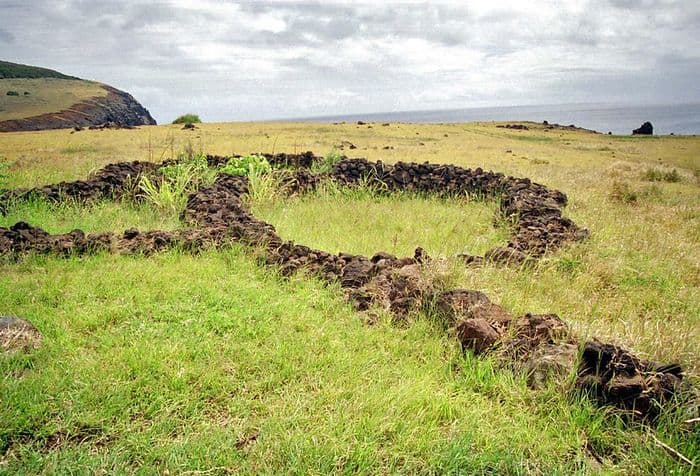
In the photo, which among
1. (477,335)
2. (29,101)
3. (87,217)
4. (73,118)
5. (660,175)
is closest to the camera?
(477,335)

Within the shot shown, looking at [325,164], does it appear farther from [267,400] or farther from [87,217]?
[267,400]

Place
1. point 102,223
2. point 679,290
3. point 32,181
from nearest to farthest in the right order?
point 679,290, point 102,223, point 32,181

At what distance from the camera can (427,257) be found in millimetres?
5379

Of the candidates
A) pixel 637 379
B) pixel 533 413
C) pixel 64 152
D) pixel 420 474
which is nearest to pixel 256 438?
pixel 420 474

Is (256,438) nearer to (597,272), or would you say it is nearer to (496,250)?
(496,250)

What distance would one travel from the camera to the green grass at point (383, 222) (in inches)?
271

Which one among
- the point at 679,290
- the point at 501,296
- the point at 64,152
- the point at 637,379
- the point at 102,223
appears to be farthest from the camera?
the point at 64,152

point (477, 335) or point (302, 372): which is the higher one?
point (477, 335)

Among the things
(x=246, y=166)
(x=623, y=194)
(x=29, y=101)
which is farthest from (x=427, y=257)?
(x=29, y=101)

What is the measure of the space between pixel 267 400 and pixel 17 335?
1.98m

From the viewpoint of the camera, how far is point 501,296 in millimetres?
4734

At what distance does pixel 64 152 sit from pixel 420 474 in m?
16.3

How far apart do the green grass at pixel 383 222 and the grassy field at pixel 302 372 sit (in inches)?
4.1

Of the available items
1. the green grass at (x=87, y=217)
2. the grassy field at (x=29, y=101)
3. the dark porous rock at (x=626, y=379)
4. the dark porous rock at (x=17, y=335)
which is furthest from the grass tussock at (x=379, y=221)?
the grassy field at (x=29, y=101)
